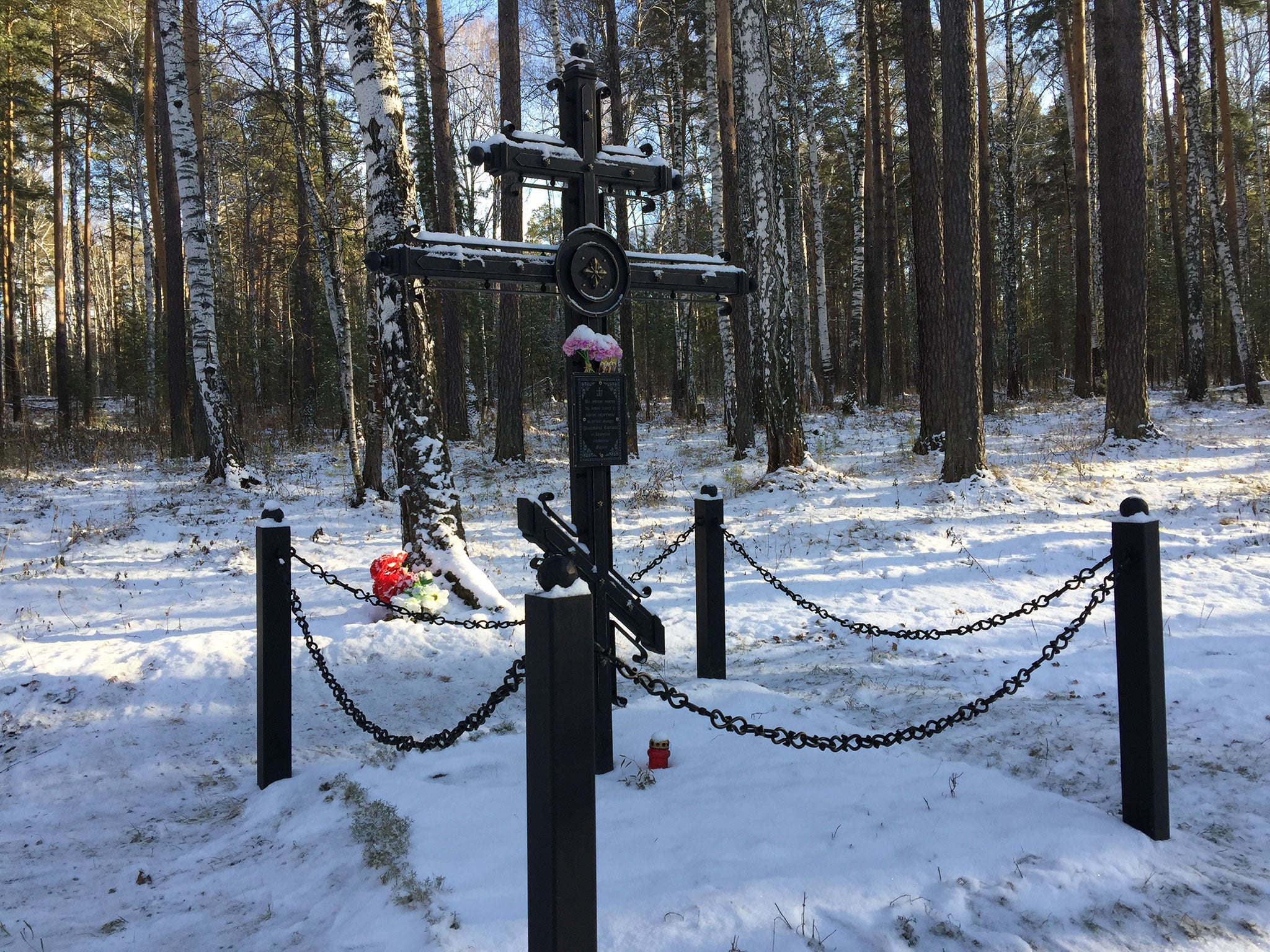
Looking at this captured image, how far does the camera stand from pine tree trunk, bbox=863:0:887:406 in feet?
64.3

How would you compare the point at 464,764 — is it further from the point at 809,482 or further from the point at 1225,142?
the point at 1225,142

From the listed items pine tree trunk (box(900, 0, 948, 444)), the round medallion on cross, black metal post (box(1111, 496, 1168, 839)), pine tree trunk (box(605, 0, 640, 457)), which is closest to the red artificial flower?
the round medallion on cross

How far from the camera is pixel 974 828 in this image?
328 centimetres

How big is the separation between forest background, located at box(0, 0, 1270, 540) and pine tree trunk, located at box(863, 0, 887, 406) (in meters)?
0.14

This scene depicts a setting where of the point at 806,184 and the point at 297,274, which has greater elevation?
the point at 806,184

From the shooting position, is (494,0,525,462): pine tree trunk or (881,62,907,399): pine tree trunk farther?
(881,62,907,399): pine tree trunk

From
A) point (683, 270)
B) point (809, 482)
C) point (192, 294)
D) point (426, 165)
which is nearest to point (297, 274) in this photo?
point (426, 165)

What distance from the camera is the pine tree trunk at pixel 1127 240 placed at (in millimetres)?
12039

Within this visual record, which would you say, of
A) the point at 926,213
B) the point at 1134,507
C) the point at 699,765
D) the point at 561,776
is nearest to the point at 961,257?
the point at 926,213

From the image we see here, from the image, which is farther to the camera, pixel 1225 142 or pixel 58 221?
pixel 58 221

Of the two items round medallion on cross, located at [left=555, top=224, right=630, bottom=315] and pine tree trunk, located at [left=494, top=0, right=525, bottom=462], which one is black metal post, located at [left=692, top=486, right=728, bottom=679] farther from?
pine tree trunk, located at [left=494, top=0, right=525, bottom=462]

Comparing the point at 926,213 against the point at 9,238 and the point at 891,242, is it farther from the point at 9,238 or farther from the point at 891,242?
the point at 9,238

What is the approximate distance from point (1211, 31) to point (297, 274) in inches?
993

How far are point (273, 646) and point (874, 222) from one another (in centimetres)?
2053
